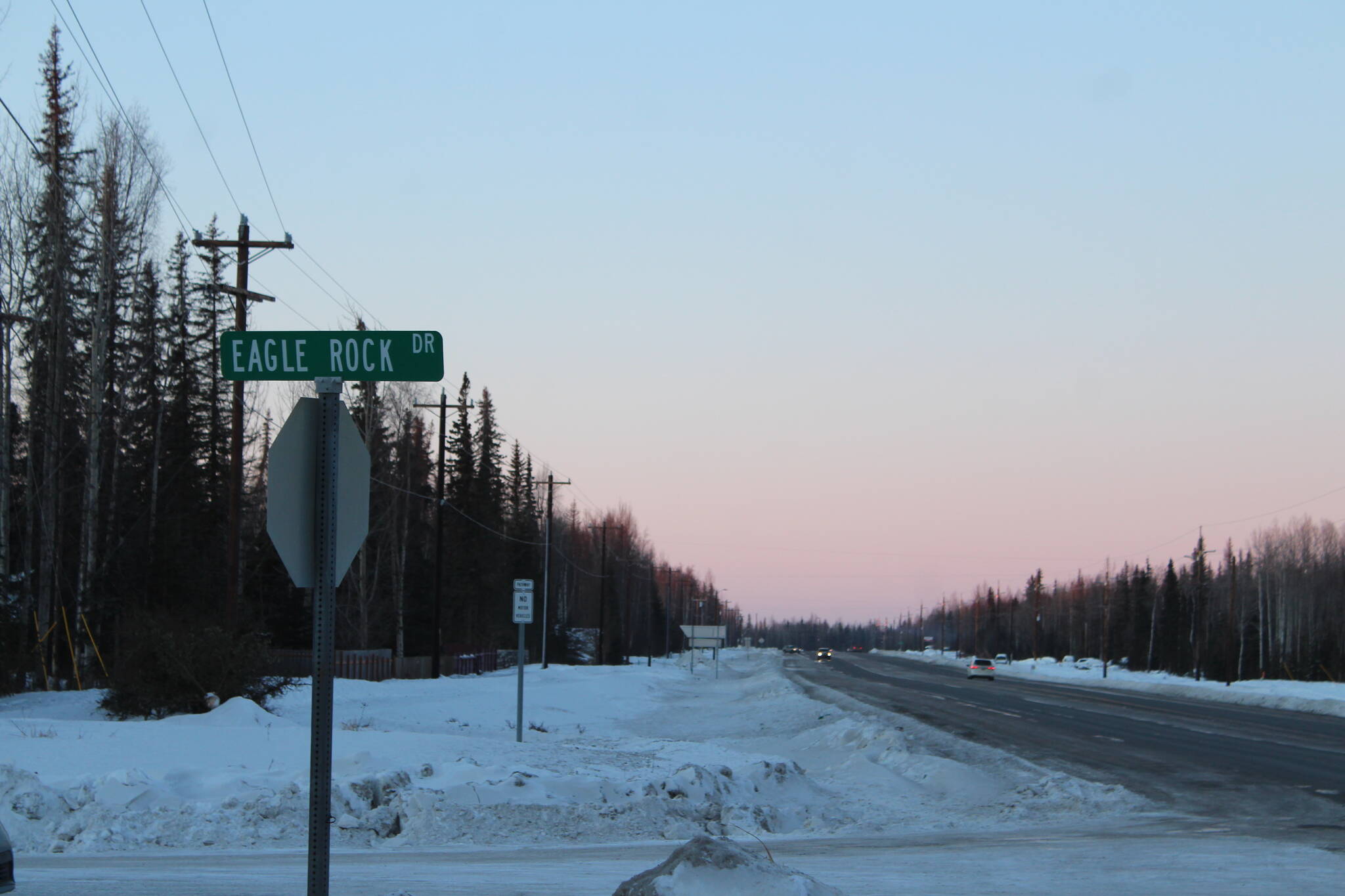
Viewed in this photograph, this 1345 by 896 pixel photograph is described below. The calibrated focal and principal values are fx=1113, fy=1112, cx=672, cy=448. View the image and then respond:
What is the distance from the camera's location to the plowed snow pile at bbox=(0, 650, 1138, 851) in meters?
11.0

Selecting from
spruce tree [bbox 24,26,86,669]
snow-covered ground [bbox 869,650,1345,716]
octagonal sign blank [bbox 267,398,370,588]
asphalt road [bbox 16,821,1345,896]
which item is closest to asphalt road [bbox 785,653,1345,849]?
snow-covered ground [bbox 869,650,1345,716]

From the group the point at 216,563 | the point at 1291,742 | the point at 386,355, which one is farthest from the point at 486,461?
the point at 386,355

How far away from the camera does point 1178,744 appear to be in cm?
2322

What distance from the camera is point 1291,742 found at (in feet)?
79.0

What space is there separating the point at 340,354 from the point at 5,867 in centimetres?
416

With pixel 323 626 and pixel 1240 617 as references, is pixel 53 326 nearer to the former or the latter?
pixel 323 626

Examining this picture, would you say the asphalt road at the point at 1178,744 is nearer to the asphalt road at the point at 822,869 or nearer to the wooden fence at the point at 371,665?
the asphalt road at the point at 822,869

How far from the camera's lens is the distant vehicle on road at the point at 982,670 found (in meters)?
65.5

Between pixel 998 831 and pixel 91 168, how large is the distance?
33900 mm

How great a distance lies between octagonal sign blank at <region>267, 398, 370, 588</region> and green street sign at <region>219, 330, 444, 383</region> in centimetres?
30

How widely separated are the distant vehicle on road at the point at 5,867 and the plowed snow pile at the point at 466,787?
3660 millimetres

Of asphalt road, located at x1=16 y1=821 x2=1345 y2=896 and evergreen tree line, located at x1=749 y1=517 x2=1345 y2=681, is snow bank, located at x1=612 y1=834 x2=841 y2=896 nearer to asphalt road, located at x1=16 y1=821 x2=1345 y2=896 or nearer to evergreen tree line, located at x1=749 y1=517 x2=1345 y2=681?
asphalt road, located at x1=16 y1=821 x2=1345 y2=896

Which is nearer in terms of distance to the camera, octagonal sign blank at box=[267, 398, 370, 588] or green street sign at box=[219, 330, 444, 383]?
octagonal sign blank at box=[267, 398, 370, 588]

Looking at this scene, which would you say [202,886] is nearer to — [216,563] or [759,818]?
[759,818]
